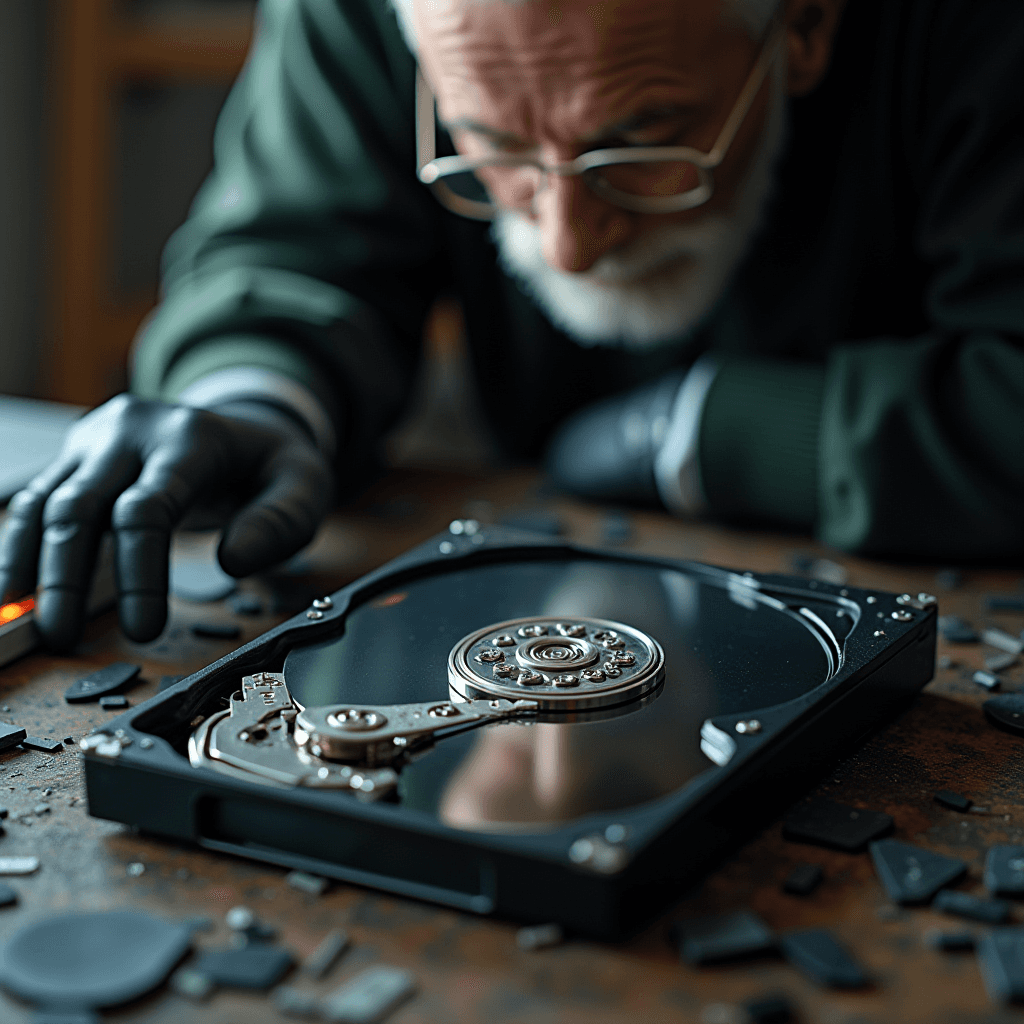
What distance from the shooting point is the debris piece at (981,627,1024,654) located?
888mm

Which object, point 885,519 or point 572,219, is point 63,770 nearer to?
point 572,219

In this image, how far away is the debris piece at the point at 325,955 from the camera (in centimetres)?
51

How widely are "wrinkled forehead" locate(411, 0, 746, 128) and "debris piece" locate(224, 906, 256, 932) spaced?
676 millimetres

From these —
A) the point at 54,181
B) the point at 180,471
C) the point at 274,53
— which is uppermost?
the point at 274,53

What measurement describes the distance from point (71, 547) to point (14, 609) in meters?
0.06

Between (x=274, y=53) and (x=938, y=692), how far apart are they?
41.7 inches

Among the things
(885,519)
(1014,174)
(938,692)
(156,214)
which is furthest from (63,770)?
(156,214)

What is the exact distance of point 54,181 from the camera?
7.62 ft

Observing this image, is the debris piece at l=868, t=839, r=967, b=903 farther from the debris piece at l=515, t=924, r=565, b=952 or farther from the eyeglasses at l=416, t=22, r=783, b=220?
the eyeglasses at l=416, t=22, r=783, b=220

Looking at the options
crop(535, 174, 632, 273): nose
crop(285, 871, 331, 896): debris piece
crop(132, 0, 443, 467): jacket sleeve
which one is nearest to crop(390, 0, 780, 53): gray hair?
crop(535, 174, 632, 273): nose

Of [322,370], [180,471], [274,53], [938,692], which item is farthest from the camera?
[274,53]

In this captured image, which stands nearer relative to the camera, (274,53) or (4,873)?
(4,873)

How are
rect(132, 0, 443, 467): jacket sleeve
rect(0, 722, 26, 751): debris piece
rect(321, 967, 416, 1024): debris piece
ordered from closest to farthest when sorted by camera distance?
rect(321, 967, 416, 1024): debris piece → rect(0, 722, 26, 751): debris piece → rect(132, 0, 443, 467): jacket sleeve

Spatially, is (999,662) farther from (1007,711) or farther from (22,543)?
(22,543)
